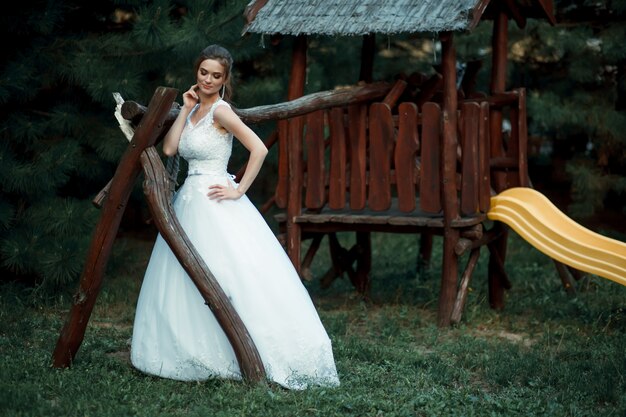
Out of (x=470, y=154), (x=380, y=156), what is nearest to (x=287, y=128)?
(x=380, y=156)

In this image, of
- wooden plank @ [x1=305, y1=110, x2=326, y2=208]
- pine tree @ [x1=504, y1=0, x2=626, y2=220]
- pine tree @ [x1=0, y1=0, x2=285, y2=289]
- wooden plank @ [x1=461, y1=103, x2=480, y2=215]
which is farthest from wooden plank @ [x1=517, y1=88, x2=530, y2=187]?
pine tree @ [x1=504, y1=0, x2=626, y2=220]

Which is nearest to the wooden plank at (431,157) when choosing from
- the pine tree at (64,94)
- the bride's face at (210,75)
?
the pine tree at (64,94)

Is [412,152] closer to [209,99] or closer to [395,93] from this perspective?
[395,93]

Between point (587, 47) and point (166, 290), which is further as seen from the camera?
point (587, 47)

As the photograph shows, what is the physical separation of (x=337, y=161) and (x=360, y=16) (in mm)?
→ 1307

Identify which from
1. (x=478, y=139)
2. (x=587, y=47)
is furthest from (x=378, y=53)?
(x=478, y=139)

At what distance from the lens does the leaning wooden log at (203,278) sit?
17.8 ft

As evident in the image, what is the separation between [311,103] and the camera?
7641 mm

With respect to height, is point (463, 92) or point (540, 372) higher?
point (463, 92)

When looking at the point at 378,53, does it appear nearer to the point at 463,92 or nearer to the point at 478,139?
the point at 463,92

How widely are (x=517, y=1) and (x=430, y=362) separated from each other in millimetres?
4039

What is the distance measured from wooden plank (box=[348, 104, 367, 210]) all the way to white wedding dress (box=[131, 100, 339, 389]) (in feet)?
8.05

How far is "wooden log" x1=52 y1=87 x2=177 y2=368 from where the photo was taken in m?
5.62

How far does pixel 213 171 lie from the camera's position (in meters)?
5.89
